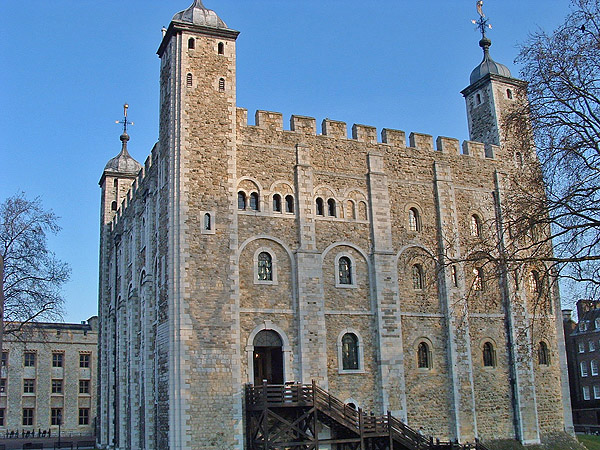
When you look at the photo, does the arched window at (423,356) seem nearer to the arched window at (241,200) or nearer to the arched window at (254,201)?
the arched window at (254,201)

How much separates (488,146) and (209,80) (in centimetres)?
1390

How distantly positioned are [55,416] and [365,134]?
120 ft

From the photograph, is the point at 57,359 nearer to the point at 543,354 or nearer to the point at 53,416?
the point at 53,416

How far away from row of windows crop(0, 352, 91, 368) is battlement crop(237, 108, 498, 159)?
3388 centimetres

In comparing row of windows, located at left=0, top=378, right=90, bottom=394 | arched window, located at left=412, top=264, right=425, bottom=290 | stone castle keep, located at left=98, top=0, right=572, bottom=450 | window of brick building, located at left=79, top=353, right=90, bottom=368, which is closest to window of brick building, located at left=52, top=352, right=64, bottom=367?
row of windows, located at left=0, top=378, right=90, bottom=394

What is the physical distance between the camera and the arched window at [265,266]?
25500 millimetres

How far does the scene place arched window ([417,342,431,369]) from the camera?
27.5 m

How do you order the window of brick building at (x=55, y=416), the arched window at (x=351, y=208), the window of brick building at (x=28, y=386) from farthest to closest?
the window of brick building at (x=55, y=416) → the window of brick building at (x=28, y=386) → the arched window at (x=351, y=208)

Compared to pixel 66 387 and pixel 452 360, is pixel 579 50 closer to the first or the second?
pixel 452 360

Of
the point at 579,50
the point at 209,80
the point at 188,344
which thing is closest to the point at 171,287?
the point at 188,344

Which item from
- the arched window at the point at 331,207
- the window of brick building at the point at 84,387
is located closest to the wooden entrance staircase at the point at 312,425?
the arched window at the point at 331,207

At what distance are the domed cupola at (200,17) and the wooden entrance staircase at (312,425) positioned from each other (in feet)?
46.5

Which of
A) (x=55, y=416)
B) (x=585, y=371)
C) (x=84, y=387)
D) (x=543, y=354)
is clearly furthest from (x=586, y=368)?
(x=55, y=416)

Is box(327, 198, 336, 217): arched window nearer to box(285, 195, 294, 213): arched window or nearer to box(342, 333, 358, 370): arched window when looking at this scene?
box(285, 195, 294, 213): arched window
